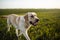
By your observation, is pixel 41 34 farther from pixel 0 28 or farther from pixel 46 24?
pixel 0 28

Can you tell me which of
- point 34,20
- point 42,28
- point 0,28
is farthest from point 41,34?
point 0,28

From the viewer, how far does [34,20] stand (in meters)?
1.78

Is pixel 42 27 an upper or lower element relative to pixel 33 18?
lower

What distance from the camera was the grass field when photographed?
72.4 inches

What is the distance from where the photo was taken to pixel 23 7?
1890 mm

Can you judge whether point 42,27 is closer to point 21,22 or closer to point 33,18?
point 33,18

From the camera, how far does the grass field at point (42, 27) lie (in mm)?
1838

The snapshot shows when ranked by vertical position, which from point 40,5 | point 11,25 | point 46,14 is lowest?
point 11,25

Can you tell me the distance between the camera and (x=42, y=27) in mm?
1851

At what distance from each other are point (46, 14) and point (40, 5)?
0.15m

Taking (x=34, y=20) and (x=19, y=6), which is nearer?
(x=34, y=20)

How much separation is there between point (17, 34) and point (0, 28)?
245 millimetres

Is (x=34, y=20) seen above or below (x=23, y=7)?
below

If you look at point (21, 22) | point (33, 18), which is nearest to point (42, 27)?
point (33, 18)
